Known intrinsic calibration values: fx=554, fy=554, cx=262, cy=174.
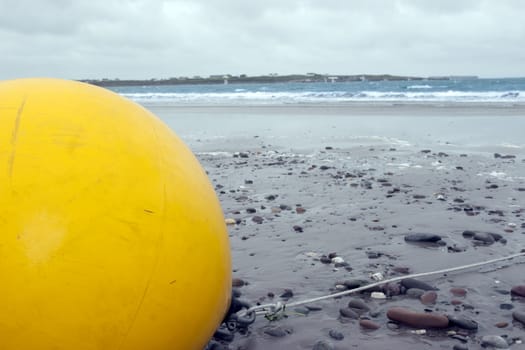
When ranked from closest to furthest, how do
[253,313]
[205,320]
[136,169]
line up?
[136,169] < [205,320] < [253,313]

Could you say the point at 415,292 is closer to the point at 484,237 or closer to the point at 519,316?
the point at 519,316

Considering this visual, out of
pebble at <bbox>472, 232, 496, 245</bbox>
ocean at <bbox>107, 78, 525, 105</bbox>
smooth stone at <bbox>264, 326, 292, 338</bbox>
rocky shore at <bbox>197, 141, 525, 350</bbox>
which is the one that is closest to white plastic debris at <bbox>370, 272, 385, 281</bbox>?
rocky shore at <bbox>197, 141, 525, 350</bbox>

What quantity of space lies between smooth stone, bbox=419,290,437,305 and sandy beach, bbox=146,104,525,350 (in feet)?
0.04

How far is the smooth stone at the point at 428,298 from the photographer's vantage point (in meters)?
3.94

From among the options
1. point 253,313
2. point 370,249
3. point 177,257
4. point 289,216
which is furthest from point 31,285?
point 289,216

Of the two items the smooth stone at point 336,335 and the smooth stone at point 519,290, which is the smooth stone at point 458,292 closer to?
the smooth stone at point 519,290

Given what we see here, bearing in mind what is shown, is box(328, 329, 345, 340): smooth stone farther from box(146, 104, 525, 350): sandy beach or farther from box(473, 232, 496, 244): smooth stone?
box(473, 232, 496, 244): smooth stone

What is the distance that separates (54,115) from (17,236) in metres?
0.60

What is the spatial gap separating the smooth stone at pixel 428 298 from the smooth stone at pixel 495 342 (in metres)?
0.63

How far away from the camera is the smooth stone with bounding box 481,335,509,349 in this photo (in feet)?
10.6

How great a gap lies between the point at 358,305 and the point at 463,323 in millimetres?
703

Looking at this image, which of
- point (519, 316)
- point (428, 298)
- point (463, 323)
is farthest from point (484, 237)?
point (463, 323)

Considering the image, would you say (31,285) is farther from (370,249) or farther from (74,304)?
(370,249)

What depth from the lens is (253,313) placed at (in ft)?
11.3
